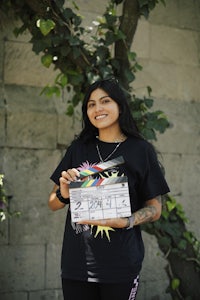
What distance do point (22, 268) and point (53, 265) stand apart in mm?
261

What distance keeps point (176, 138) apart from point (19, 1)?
189 centimetres

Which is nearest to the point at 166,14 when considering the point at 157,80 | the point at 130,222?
the point at 157,80

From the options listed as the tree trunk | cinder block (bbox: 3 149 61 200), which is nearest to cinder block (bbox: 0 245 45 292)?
cinder block (bbox: 3 149 61 200)

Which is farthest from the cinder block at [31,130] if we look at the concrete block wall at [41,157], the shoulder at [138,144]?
the shoulder at [138,144]

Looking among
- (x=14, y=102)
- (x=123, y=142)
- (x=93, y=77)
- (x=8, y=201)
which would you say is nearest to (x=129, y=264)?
(x=123, y=142)

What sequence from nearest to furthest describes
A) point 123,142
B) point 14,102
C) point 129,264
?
point 129,264, point 123,142, point 14,102

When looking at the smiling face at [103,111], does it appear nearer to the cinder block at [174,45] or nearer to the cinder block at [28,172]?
the cinder block at [28,172]

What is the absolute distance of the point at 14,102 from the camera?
157 inches

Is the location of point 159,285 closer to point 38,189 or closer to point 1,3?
point 38,189

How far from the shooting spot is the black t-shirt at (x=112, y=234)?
222cm

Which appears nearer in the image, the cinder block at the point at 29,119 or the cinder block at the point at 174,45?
the cinder block at the point at 29,119

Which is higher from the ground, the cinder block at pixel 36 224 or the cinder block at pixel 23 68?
the cinder block at pixel 23 68

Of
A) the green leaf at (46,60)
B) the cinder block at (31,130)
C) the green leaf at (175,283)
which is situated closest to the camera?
the green leaf at (46,60)

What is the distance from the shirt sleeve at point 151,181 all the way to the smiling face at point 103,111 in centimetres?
22
